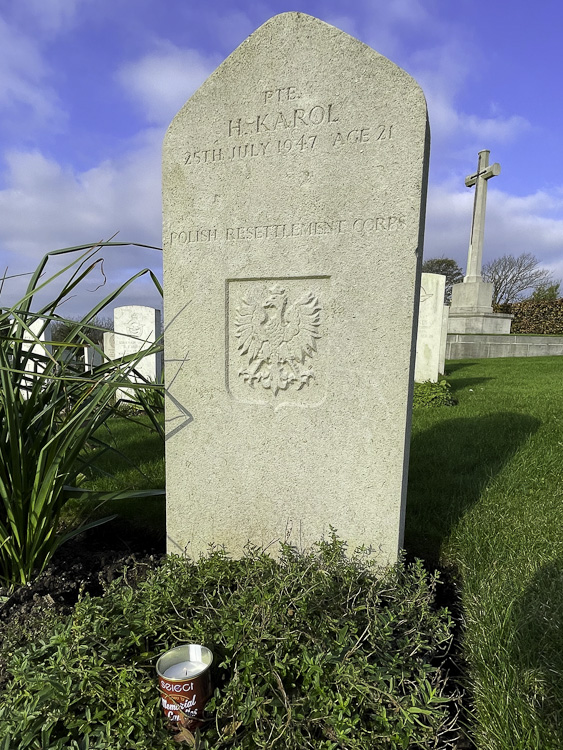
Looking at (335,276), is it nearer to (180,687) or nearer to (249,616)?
(249,616)

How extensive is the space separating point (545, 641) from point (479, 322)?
1292cm

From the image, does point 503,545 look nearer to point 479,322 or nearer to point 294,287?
point 294,287

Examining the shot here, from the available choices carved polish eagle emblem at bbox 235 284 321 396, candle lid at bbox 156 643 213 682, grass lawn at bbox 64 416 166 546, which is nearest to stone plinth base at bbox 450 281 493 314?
grass lawn at bbox 64 416 166 546

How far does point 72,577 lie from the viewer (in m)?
1.92

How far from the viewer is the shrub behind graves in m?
1.15

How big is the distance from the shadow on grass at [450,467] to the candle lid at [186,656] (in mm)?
1149

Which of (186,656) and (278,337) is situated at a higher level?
(278,337)

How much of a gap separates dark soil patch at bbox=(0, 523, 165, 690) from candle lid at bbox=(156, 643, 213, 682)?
418mm

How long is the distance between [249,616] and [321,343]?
1019mm

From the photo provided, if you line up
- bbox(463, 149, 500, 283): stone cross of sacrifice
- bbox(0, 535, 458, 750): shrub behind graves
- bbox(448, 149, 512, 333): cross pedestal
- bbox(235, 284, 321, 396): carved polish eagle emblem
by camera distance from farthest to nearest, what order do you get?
bbox(448, 149, 512, 333): cross pedestal
bbox(463, 149, 500, 283): stone cross of sacrifice
bbox(235, 284, 321, 396): carved polish eagle emblem
bbox(0, 535, 458, 750): shrub behind graves

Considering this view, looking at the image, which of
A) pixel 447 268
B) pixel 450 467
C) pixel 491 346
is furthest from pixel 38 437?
pixel 447 268

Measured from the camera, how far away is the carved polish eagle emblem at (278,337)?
5.95ft

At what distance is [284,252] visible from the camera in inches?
70.9

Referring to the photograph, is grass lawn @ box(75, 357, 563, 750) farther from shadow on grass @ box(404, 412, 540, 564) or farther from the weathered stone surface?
the weathered stone surface
